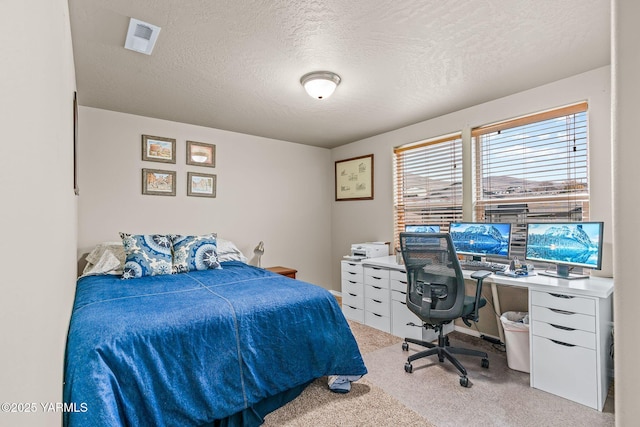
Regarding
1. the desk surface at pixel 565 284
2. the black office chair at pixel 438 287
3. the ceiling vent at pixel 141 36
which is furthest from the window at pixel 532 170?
the ceiling vent at pixel 141 36

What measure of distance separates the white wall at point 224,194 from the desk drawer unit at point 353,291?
109 centimetres

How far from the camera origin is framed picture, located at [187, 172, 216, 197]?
387cm

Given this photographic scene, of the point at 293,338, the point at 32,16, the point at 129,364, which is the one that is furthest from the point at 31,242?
the point at 293,338

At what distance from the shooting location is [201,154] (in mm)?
3955

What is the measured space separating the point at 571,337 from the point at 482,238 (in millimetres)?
1092

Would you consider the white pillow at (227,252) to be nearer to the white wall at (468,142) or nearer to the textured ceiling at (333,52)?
the textured ceiling at (333,52)

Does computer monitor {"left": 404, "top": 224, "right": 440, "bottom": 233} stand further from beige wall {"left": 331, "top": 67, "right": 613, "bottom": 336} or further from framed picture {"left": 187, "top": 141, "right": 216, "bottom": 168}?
framed picture {"left": 187, "top": 141, "right": 216, "bottom": 168}

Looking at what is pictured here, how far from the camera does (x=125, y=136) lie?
3451mm

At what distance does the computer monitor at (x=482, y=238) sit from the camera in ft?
9.48

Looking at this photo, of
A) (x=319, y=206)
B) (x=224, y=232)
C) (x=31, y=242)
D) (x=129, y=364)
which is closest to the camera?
(x=31, y=242)

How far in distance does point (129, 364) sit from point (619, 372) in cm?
181

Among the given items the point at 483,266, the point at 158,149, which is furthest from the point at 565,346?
the point at 158,149

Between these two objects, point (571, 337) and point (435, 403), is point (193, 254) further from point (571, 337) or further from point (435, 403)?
point (571, 337)

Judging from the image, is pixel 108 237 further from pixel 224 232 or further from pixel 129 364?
pixel 129 364
